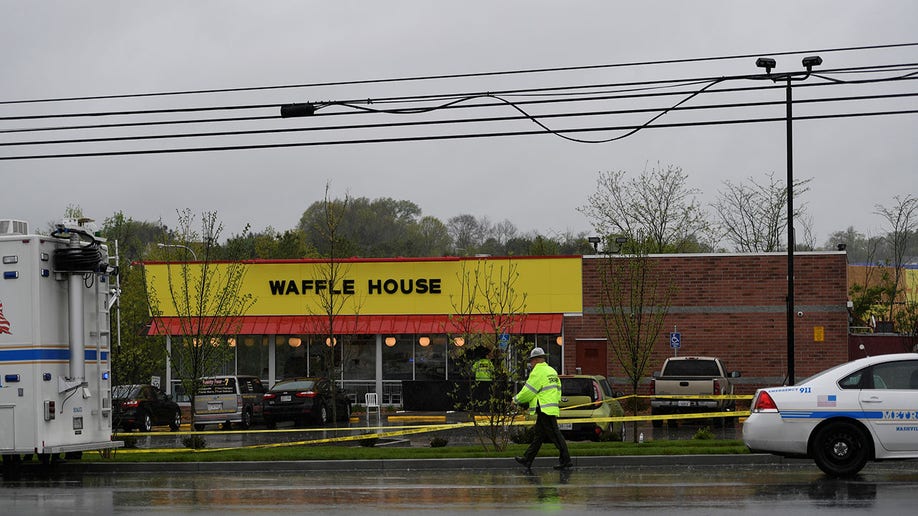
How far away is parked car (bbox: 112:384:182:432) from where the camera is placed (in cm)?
3114

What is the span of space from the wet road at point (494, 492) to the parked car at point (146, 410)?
13.8 metres

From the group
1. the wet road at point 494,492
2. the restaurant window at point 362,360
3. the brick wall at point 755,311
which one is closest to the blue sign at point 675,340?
the brick wall at point 755,311

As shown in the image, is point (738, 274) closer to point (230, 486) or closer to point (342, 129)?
point (342, 129)

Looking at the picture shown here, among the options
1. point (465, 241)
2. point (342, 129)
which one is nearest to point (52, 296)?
point (342, 129)

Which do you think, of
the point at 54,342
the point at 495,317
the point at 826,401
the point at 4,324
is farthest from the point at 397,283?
the point at 826,401

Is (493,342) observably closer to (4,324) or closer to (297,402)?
(4,324)

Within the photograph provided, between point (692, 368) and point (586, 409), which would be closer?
point (586, 409)

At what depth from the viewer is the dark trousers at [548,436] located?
1645 centimetres

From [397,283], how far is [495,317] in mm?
5815

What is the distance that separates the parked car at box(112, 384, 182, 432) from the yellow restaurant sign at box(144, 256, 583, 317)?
6.28 metres

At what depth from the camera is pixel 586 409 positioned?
21.0 meters

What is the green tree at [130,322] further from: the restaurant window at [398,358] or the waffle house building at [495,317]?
the restaurant window at [398,358]

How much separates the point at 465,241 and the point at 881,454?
97733 mm

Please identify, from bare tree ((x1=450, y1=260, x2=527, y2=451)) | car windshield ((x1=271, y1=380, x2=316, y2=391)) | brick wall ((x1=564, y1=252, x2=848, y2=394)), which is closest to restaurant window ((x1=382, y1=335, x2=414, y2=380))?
bare tree ((x1=450, y1=260, x2=527, y2=451))
